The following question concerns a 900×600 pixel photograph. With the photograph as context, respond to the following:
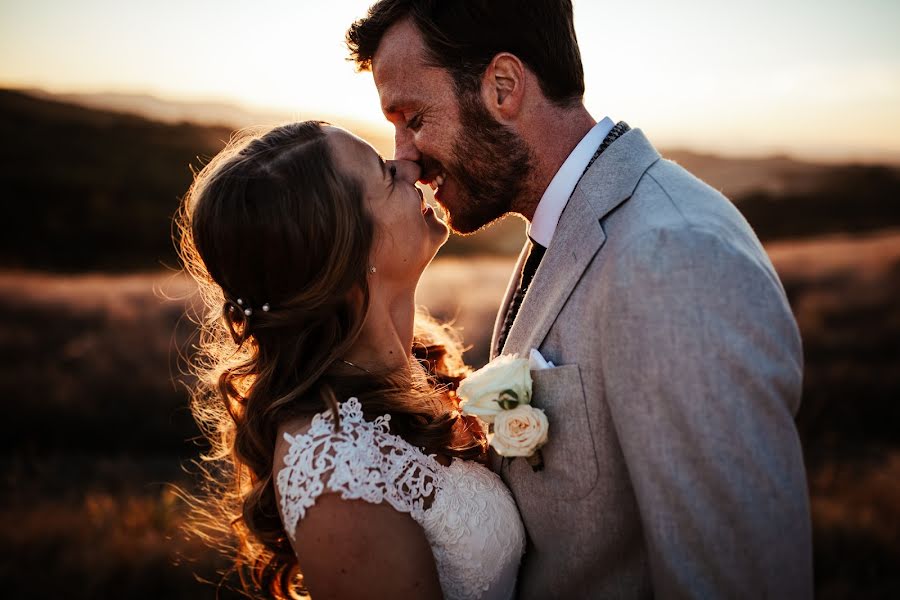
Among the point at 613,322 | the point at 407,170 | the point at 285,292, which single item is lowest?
the point at 285,292

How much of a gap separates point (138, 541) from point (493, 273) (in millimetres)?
7137

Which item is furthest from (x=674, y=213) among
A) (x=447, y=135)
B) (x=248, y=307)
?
(x=248, y=307)

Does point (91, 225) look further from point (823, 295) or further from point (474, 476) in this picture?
point (474, 476)

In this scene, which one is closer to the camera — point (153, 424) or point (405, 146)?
point (405, 146)

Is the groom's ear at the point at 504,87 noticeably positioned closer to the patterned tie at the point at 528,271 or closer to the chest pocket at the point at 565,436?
the patterned tie at the point at 528,271

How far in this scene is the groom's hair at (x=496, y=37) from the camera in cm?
263

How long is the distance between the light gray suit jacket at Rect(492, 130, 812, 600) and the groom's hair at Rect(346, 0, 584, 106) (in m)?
0.87

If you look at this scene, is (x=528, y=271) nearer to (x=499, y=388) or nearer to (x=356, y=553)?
(x=499, y=388)

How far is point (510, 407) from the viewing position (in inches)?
81.6

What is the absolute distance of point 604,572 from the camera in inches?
84.8

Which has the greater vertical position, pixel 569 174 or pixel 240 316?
pixel 569 174

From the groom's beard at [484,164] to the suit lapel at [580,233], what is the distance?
0.47m

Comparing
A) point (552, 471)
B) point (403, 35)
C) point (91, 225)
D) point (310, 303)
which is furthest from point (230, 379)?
point (91, 225)

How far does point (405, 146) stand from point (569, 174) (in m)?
0.75
